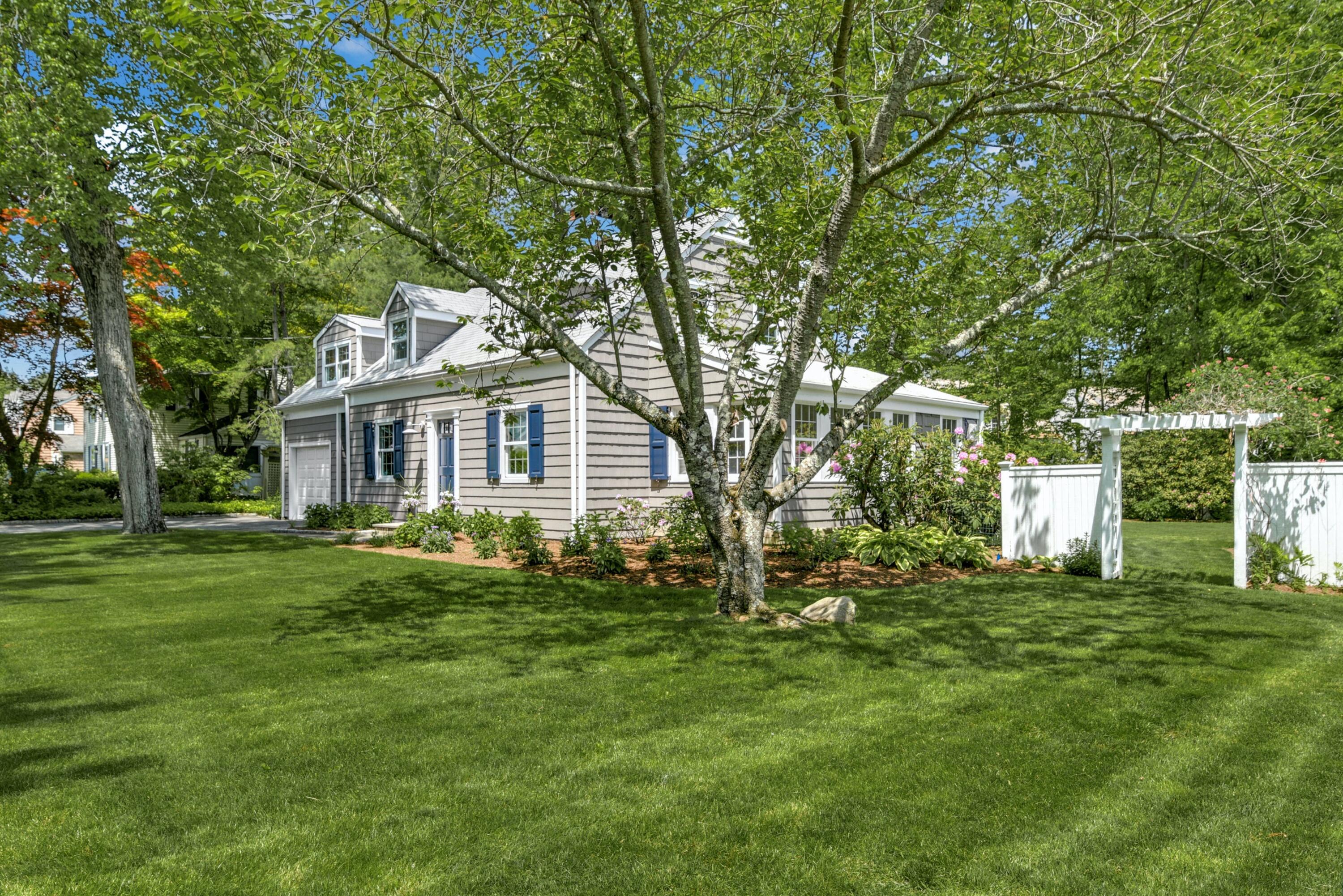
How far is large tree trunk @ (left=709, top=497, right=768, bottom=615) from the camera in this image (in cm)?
700

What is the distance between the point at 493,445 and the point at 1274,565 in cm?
1190

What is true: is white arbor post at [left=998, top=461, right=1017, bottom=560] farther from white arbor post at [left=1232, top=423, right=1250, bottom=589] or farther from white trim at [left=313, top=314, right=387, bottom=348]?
white trim at [left=313, top=314, right=387, bottom=348]

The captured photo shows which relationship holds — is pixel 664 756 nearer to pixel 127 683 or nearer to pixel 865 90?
pixel 127 683

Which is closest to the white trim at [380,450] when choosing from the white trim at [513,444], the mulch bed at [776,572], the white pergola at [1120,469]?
the white trim at [513,444]

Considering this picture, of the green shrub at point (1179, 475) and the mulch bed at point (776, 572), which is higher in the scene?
the green shrub at point (1179, 475)

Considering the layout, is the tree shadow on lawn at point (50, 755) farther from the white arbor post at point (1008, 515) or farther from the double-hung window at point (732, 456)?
the white arbor post at point (1008, 515)

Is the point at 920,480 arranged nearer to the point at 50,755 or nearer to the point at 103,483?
the point at 50,755

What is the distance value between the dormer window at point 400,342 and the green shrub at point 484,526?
5940 millimetres

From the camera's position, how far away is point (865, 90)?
263 inches

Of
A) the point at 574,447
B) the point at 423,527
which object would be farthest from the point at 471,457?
the point at 574,447

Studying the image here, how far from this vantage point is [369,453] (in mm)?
17562

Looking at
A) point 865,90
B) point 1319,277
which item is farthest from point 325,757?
point 1319,277

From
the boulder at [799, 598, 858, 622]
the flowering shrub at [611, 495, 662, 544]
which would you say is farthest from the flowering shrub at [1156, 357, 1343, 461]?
the flowering shrub at [611, 495, 662, 544]

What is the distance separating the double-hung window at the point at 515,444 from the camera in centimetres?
1367
